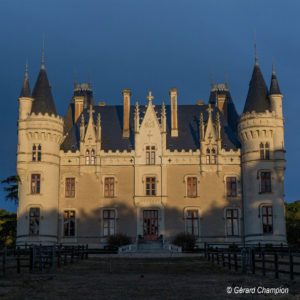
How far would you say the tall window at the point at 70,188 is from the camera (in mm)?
46375

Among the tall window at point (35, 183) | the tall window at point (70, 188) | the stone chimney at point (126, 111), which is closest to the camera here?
the tall window at point (35, 183)

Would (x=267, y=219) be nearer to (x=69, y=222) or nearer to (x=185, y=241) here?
(x=185, y=241)

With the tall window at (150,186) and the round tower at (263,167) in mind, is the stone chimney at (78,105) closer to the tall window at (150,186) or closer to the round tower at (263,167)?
the tall window at (150,186)

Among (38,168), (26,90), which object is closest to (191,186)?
(38,168)

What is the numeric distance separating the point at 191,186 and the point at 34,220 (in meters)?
13.8

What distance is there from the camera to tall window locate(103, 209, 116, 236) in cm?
4575

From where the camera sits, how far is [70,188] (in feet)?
153

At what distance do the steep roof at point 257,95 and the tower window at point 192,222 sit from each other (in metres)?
10.1

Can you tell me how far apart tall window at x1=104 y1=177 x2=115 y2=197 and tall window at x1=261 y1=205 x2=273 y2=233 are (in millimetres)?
13028

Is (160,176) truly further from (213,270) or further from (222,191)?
(213,270)

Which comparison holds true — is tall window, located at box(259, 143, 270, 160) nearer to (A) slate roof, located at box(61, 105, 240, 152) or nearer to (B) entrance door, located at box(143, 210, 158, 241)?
(A) slate roof, located at box(61, 105, 240, 152)

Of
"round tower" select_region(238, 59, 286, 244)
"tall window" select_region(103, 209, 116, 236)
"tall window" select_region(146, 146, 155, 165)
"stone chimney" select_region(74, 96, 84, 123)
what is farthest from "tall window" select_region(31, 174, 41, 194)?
"round tower" select_region(238, 59, 286, 244)

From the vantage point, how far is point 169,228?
149ft

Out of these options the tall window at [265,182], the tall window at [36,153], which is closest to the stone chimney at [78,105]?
the tall window at [36,153]
